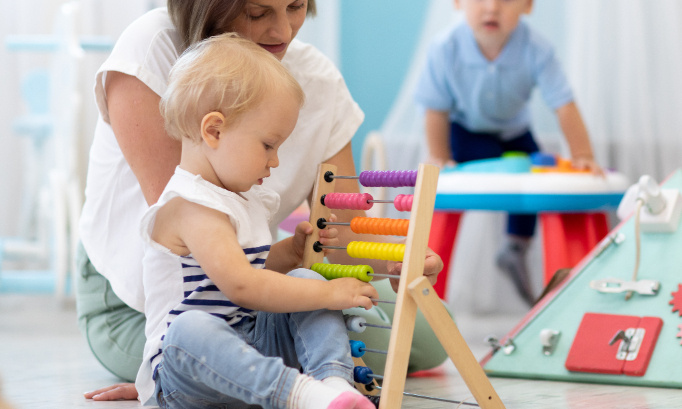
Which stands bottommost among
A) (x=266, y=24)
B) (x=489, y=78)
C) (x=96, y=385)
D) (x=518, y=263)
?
(x=518, y=263)

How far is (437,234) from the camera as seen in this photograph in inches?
79.3

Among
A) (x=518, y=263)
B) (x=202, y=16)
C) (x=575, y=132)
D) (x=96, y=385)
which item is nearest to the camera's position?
(x=202, y=16)

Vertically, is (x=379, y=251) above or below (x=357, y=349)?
above

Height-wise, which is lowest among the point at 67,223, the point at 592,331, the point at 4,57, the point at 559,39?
the point at 67,223

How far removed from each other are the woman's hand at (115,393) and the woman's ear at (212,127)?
458 millimetres

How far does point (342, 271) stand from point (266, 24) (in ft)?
1.17

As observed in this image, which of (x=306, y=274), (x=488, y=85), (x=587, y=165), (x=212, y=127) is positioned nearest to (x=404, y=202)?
(x=306, y=274)

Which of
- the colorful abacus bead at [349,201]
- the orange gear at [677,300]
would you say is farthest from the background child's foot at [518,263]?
the colorful abacus bead at [349,201]

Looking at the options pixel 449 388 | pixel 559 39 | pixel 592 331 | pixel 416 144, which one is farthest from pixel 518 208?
pixel 559 39

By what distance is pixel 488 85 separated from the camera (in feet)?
7.14

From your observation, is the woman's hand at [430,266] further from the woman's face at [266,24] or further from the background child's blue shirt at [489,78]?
the background child's blue shirt at [489,78]

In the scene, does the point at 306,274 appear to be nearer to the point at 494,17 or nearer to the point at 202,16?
the point at 202,16

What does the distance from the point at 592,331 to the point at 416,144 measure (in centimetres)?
146

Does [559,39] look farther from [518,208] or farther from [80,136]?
[80,136]
